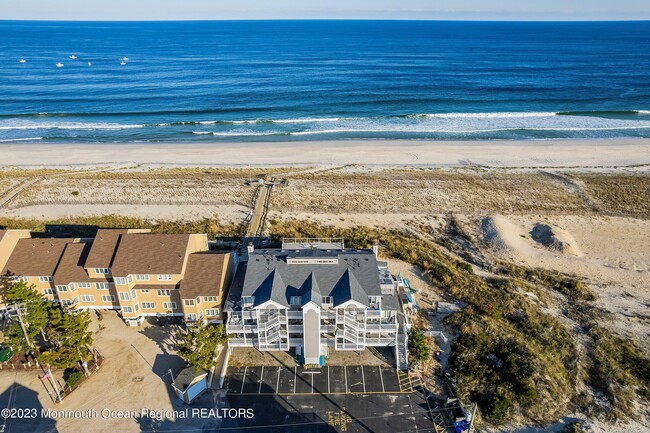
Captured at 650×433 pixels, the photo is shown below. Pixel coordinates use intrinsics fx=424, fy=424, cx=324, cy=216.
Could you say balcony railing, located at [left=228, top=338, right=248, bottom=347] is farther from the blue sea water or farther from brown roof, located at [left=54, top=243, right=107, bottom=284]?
the blue sea water

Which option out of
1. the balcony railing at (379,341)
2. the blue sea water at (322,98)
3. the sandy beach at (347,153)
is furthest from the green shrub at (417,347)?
the blue sea water at (322,98)

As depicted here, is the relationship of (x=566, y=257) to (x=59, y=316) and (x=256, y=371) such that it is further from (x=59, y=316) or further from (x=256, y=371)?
(x=59, y=316)

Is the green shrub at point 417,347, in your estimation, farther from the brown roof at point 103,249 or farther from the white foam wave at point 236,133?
the white foam wave at point 236,133

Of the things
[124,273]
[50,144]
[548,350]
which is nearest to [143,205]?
[124,273]

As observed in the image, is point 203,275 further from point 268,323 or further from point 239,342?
point 268,323

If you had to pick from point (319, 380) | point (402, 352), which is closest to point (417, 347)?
point (402, 352)

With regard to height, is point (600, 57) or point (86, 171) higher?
point (600, 57)

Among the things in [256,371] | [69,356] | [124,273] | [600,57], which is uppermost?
[600,57]
